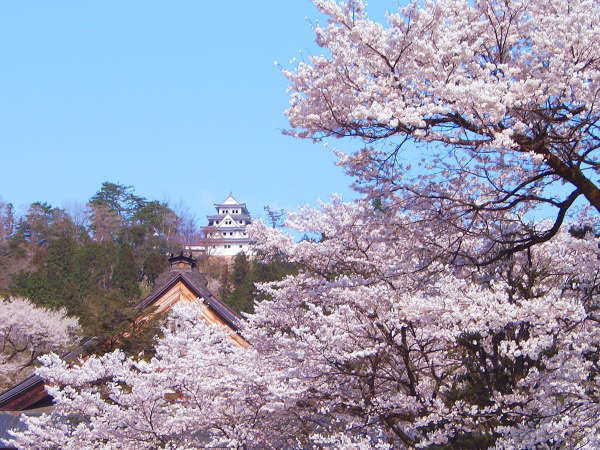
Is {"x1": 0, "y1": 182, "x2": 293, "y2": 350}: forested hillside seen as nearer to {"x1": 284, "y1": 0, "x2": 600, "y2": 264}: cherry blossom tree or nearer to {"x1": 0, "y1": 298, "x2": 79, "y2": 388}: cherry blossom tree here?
{"x1": 0, "y1": 298, "x2": 79, "y2": 388}: cherry blossom tree

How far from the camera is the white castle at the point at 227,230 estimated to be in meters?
60.9

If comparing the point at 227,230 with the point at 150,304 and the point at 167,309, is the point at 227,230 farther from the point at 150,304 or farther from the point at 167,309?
the point at 167,309

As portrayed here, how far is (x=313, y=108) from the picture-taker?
5.85 metres

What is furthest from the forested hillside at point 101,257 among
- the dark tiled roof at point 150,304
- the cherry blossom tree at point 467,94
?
the cherry blossom tree at point 467,94

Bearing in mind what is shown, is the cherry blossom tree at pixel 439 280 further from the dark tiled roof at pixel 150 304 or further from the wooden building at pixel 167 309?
the dark tiled roof at pixel 150 304

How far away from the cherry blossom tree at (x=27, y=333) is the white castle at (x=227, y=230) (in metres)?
30.7

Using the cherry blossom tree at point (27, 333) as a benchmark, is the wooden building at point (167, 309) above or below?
below

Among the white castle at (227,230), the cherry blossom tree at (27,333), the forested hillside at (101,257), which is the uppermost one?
the white castle at (227,230)

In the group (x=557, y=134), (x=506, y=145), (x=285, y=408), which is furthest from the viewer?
(x=285, y=408)

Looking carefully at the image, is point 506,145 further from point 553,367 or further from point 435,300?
point 553,367

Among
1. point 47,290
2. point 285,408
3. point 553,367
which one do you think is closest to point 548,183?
point 553,367

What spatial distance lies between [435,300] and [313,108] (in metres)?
2.07

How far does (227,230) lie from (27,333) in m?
47.3

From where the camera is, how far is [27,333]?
2461 centimetres
